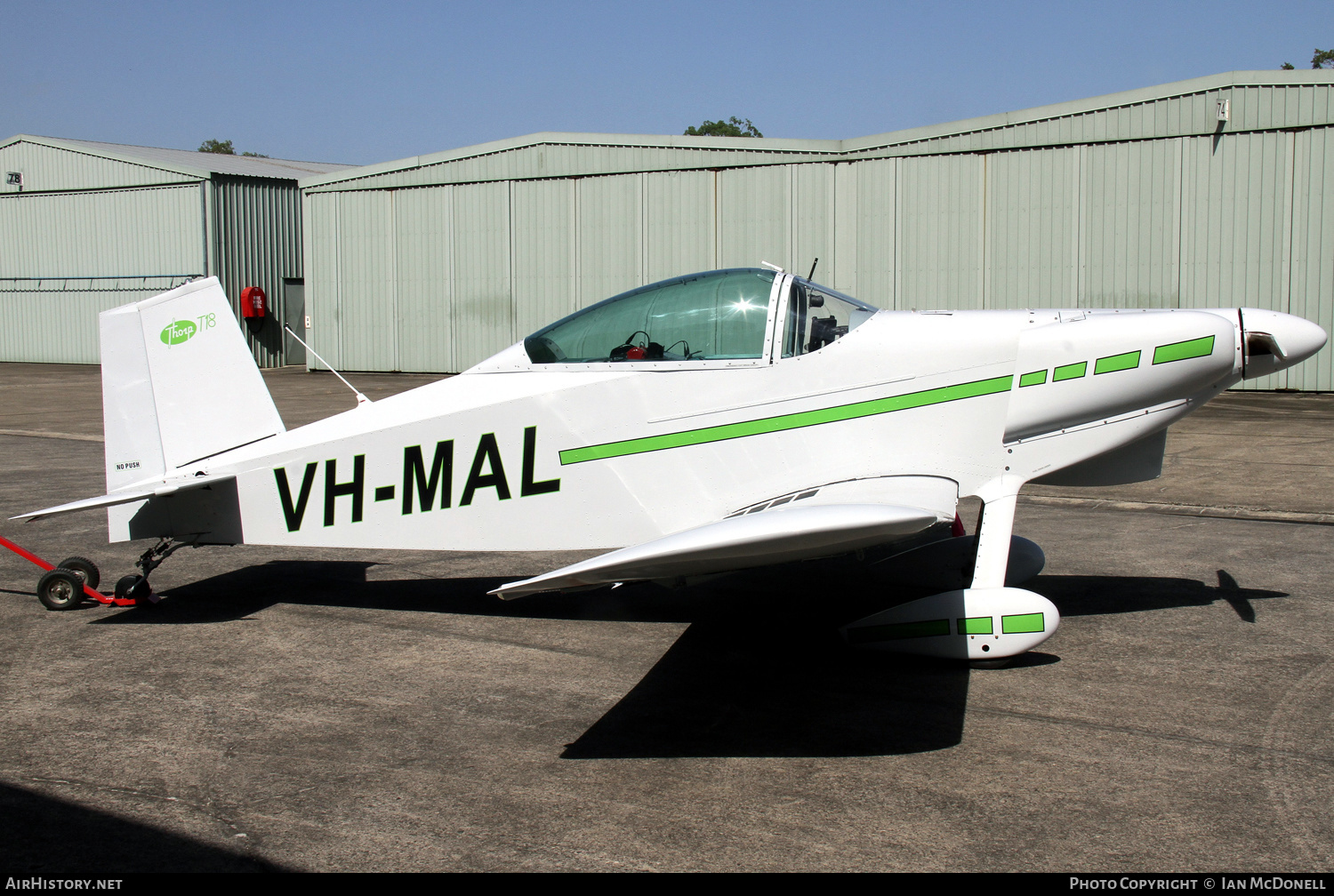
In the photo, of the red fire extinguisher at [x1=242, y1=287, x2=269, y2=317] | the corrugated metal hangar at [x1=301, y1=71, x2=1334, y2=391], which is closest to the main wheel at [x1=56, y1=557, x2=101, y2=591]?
the corrugated metal hangar at [x1=301, y1=71, x2=1334, y2=391]

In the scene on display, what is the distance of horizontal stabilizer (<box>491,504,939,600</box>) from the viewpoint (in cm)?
402

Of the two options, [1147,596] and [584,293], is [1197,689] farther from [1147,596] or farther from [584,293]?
[584,293]

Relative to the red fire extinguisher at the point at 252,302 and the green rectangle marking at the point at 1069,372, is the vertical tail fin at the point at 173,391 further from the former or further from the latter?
the red fire extinguisher at the point at 252,302

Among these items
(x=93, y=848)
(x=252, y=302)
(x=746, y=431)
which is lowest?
(x=93, y=848)

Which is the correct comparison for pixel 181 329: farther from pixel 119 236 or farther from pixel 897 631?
pixel 119 236

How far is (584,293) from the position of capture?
24.3m

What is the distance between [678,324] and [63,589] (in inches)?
157

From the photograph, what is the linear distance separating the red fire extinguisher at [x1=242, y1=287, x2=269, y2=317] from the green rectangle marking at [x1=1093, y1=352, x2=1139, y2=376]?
29151 millimetres

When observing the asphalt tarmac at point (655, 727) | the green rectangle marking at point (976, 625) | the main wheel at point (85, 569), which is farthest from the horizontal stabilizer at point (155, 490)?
the green rectangle marking at point (976, 625)

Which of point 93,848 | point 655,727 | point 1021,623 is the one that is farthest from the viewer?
point 1021,623

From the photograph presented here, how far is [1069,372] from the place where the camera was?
17.7ft

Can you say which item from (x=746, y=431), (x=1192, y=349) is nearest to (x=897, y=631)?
(x=746, y=431)

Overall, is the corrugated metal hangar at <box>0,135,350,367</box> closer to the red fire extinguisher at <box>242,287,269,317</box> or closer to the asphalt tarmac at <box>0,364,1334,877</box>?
the red fire extinguisher at <box>242,287,269,317</box>

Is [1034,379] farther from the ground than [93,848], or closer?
farther from the ground
